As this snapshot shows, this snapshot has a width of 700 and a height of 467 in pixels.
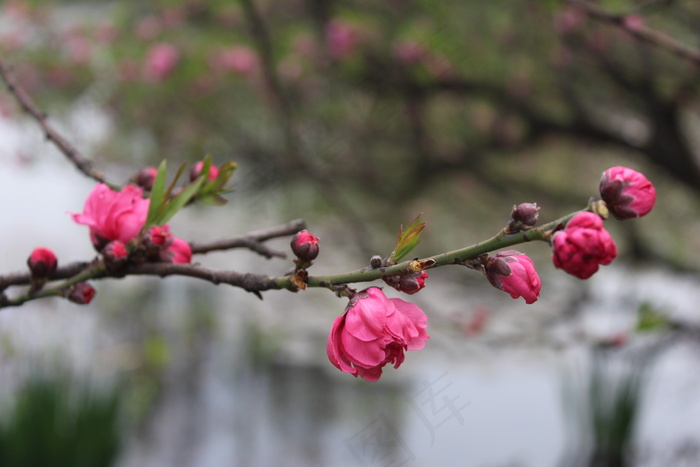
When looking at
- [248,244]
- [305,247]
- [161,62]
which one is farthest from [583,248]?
[161,62]

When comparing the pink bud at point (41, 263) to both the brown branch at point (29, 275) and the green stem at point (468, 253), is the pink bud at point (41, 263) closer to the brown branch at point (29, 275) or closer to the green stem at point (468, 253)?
the brown branch at point (29, 275)

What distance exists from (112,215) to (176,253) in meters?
Answer: 0.06

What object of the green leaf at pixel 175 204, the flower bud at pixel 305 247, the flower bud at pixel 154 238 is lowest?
the flower bud at pixel 305 247

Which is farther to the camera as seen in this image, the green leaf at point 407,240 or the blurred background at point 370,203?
the blurred background at point 370,203

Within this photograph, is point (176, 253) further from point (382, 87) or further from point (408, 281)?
point (382, 87)

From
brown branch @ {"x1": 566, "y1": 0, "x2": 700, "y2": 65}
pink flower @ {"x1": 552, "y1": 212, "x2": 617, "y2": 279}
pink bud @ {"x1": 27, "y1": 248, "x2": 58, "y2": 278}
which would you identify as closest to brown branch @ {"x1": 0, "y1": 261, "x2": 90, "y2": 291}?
pink bud @ {"x1": 27, "y1": 248, "x2": 58, "y2": 278}

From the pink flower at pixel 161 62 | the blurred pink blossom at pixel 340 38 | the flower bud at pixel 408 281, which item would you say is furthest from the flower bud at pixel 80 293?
the pink flower at pixel 161 62

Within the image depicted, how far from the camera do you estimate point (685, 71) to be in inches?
66.0

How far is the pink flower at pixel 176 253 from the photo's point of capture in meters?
0.44

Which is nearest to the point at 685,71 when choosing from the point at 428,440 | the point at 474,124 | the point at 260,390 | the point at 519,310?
the point at 474,124

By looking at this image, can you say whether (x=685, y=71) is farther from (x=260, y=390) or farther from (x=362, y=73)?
(x=260, y=390)

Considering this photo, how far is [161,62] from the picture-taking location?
7.00 ft

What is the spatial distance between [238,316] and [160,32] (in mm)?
1693

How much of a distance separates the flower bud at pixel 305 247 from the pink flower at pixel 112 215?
0.14 meters
